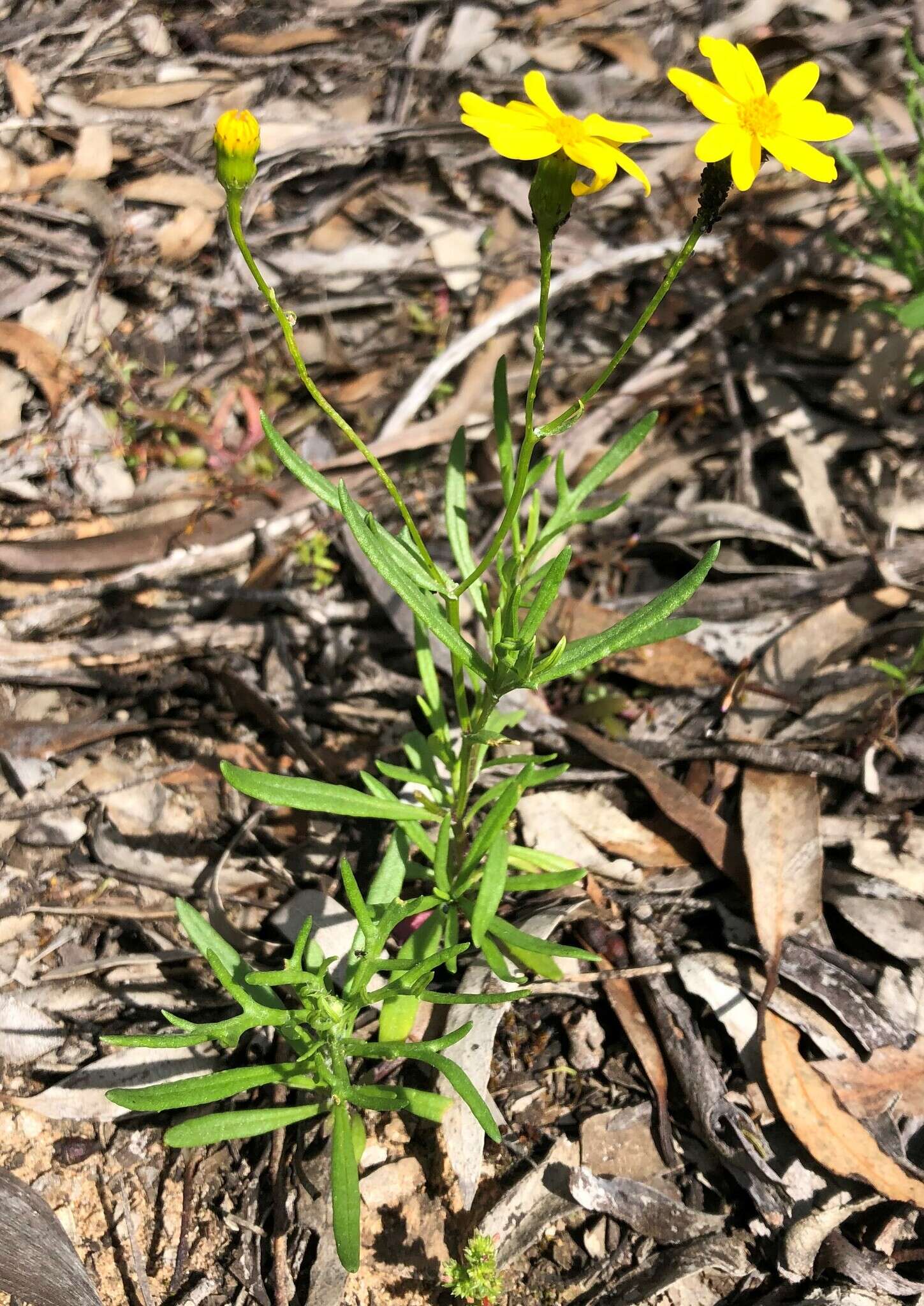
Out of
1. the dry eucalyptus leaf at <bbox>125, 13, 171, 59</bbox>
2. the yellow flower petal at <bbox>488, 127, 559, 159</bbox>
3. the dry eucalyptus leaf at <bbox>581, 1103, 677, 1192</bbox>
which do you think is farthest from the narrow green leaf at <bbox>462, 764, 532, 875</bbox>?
the dry eucalyptus leaf at <bbox>125, 13, 171, 59</bbox>

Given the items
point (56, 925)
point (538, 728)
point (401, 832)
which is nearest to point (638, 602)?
point (538, 728)

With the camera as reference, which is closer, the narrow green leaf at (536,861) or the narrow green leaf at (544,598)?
the narrow green leaf at (544,598)

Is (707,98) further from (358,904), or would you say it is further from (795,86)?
(358,904)

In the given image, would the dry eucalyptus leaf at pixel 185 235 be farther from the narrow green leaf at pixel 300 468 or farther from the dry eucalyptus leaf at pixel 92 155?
the narrow green leaf at pixel 300 468

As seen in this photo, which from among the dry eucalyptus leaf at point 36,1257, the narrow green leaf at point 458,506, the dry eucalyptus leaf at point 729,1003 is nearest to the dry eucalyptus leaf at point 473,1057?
the dry eucalyptus leaf at point 729,1003

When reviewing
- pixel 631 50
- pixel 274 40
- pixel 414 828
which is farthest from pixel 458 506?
pixel 631 50
